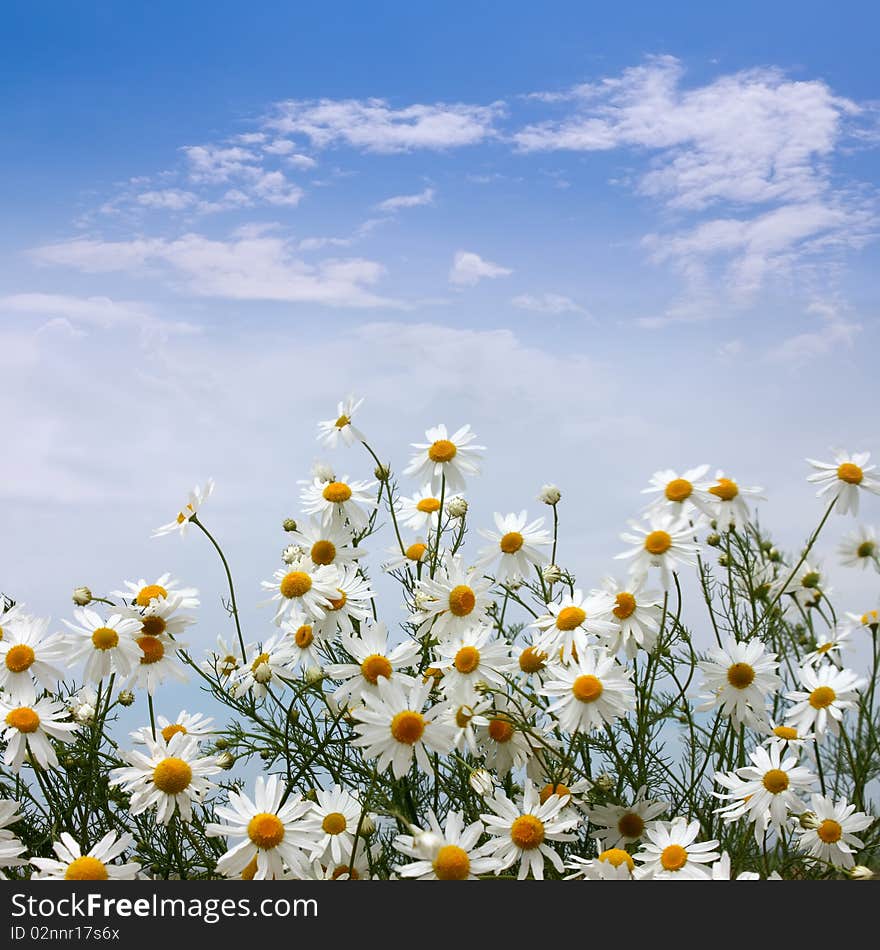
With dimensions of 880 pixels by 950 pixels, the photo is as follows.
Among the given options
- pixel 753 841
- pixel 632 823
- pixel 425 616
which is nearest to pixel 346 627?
pixel 425 616

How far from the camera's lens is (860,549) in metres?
3.06

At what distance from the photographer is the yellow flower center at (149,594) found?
1980 mm

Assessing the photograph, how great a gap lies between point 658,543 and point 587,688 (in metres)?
0.29

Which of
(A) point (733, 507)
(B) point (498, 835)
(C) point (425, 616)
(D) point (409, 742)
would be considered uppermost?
(A) point (733, 507)

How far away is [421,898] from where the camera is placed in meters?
1.57

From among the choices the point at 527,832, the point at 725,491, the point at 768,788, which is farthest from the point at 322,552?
the point at 768,788

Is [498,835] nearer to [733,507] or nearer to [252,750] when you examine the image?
[252,750]

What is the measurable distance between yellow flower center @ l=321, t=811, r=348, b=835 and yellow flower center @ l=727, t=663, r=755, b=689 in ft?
2.55

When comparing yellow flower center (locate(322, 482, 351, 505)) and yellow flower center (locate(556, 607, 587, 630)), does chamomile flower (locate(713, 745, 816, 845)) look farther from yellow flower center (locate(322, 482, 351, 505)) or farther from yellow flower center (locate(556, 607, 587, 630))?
yellow flower center (locate(322, 482, 351, 505))

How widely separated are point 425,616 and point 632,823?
599mm

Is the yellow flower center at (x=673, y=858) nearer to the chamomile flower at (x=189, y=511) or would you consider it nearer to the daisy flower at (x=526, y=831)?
the daisy flower at (x=526, y=831)

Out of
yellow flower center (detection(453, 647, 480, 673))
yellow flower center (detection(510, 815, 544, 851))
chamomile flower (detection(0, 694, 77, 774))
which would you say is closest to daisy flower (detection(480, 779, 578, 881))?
yellow flower center (detection(510, 815, 544, 851))

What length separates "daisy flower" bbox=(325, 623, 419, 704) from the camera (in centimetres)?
183

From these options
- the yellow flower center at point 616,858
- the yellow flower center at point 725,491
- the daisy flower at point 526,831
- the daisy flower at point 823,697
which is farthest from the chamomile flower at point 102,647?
the daisy flower at point 823,697
